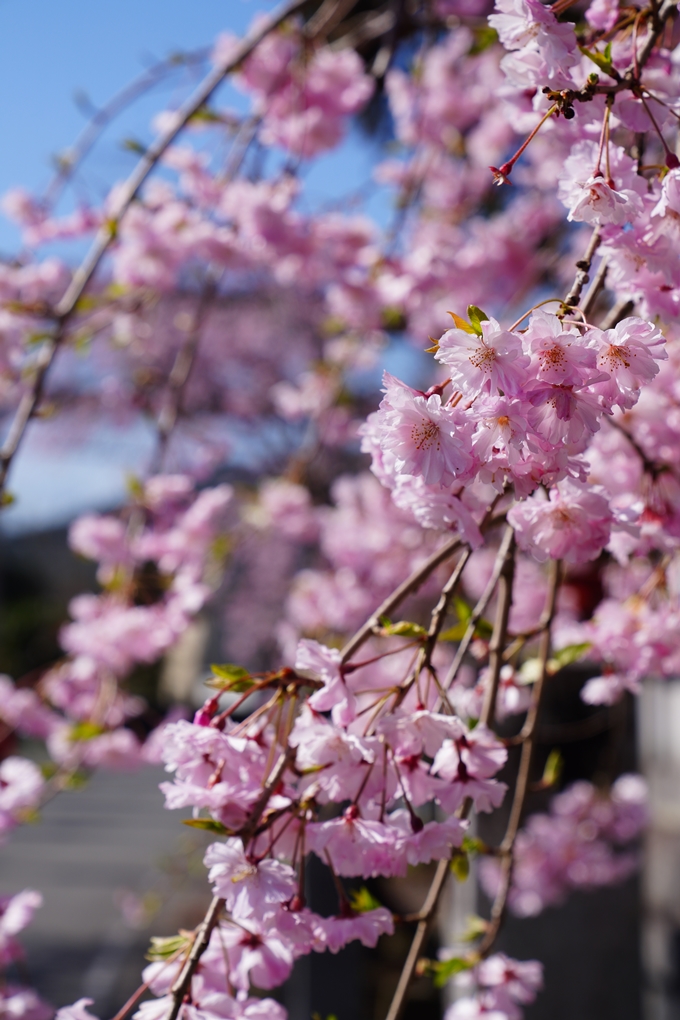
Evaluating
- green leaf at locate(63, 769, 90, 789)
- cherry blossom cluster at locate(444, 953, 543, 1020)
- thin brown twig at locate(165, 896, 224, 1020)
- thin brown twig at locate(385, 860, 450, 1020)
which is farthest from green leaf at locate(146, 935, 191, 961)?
green leaf at locate(63, 769, 90, 789)

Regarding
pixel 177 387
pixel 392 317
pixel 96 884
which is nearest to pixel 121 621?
pixel 177 387

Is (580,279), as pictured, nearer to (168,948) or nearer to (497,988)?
(168,948)

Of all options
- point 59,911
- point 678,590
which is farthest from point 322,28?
point 59,911

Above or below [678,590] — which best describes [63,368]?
above

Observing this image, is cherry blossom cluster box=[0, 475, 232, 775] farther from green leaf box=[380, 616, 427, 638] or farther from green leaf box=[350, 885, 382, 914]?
green leaf box=[380, 616, 427, 638]

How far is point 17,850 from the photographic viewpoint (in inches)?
240

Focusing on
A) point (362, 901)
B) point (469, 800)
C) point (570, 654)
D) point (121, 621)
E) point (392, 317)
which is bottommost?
point (362, 901)

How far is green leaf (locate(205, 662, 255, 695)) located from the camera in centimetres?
84

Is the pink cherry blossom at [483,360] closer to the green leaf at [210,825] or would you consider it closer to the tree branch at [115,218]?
the green leaf at [210,825]

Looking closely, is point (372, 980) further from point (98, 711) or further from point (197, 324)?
point (197, 324)

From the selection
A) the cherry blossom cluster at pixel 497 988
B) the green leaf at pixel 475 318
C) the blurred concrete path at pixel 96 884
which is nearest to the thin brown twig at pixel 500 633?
the green leaf at pixel 475 318

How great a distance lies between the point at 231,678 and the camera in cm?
86

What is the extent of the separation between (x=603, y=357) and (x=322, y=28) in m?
1.83

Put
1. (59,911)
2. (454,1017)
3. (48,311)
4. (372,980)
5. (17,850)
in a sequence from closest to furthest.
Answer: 1. (454,1017)
2. (48,311)
3. (372,980)
4. (59,911)
5. (17,850)
